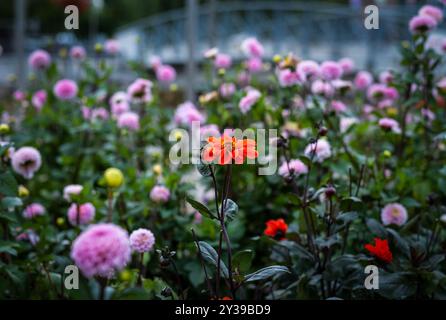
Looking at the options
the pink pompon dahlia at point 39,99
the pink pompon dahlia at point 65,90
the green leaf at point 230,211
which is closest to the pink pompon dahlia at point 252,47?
the pink pompon dahlia at point 65,90

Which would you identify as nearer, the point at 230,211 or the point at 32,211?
the point at 230,211

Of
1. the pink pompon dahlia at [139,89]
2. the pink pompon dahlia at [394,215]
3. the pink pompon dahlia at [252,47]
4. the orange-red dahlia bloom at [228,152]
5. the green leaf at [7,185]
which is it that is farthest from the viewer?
the pink pompon dahlia at [252,47]

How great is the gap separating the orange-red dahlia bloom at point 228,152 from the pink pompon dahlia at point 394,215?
51 centimetres

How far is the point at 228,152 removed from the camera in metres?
0.69

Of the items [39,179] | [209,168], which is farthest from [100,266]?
[39,179]

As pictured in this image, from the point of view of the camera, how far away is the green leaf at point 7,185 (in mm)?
950

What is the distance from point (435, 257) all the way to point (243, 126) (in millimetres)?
755

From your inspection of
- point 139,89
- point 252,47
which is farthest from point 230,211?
point 252,47

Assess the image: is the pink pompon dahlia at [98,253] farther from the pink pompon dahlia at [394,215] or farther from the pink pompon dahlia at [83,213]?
the pink pompon dahlia at [394,215]

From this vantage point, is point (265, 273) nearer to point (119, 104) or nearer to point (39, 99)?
point (119, 104)

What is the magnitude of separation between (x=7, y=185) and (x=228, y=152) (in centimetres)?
51

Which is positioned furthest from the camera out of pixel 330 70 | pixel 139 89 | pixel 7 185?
pixel 139 89
